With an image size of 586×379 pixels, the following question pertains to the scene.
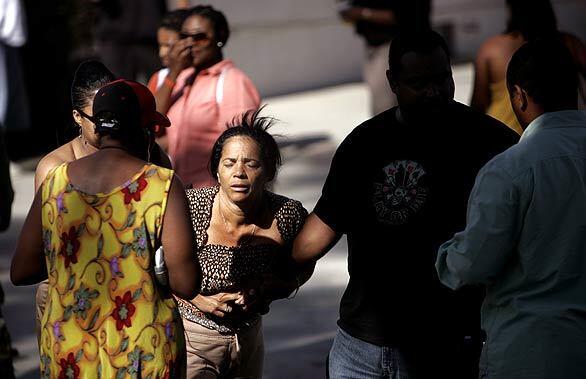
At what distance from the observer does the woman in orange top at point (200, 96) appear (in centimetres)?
612

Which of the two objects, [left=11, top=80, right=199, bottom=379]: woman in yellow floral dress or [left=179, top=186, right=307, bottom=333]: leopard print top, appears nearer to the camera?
[left=11, top=80, right=199, bottom=379]: woman in yellow floral dress

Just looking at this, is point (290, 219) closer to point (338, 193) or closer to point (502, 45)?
point (338, 193)

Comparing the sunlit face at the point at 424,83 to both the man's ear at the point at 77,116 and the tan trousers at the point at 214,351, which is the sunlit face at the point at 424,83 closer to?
the tan trousers at the point at 214,351

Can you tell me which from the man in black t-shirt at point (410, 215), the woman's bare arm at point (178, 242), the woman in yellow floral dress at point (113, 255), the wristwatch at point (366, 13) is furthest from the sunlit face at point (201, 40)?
the wristwatch at point (366, 13)

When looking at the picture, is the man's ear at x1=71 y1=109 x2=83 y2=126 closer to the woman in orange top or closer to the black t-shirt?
the black t-shirt

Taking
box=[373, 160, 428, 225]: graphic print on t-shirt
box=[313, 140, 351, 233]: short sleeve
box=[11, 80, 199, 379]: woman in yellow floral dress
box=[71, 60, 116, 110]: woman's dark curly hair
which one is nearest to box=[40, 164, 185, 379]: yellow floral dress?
box=[11, 80, 199, 379]: woman in yellow floral dress

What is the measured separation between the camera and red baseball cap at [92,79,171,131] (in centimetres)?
378

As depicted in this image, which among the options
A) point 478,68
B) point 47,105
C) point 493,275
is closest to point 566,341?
point 493,275

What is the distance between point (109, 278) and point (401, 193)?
0.95m

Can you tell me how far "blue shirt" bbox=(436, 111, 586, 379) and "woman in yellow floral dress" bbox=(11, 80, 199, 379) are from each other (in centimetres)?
90

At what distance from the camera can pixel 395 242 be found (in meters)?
3.89

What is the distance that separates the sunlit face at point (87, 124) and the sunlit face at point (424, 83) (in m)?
1.20

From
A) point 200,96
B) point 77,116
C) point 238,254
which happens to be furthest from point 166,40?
point 238,254

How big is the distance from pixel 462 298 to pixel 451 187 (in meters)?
0.38
